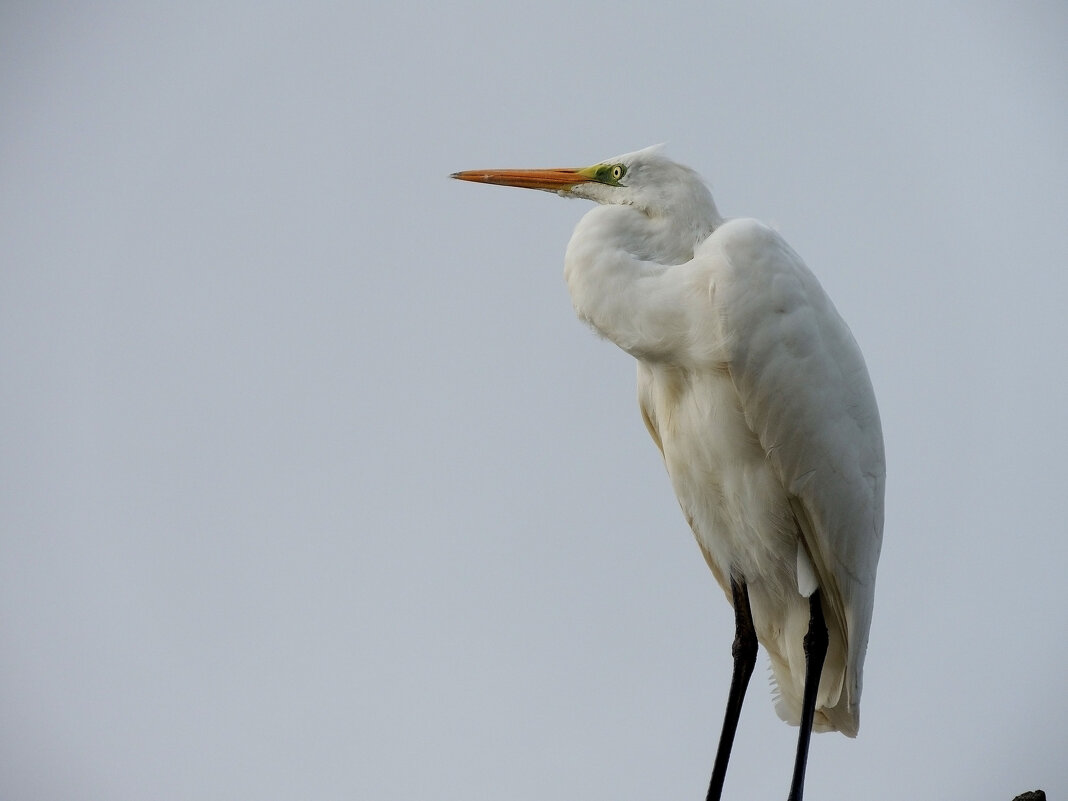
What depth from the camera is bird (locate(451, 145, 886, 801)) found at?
3.32 m

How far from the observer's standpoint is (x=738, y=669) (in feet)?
13.0

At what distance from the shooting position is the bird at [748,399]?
332cm

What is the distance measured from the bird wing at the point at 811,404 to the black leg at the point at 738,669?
31 cm

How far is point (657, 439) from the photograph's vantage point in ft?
13.4

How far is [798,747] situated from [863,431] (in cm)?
103

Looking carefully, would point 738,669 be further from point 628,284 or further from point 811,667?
point 628,284

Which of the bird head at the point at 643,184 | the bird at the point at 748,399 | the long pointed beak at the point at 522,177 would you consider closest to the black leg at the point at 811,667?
the bird at the point at 748,399

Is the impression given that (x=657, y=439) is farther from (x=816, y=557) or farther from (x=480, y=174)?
(x=480, y=174)

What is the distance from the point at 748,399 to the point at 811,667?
952mm

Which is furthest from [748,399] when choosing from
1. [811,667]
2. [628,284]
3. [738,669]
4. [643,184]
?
[738,669]

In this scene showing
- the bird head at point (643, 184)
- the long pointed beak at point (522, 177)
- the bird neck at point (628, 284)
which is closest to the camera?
the bird neck at point (628, 284)

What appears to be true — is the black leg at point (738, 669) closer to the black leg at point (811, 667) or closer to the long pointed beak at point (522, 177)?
the black leg at point (811, 667)

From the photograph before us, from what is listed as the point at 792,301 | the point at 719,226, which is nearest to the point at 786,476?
the point at 792,301

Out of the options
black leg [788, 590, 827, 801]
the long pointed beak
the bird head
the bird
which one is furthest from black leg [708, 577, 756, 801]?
the long pointed beak
